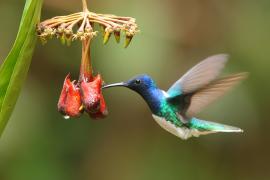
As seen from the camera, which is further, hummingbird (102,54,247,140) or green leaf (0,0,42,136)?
hummingbird (102,54,247,140)

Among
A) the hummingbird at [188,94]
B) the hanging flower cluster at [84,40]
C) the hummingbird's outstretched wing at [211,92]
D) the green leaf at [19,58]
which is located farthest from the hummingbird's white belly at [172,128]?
the green leaf at [19,58]

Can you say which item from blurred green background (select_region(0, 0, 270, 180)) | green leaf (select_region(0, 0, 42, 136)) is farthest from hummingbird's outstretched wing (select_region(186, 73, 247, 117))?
blurred green background (select_region(0, 0, 270, 180))

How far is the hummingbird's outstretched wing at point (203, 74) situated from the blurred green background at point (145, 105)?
2390mm

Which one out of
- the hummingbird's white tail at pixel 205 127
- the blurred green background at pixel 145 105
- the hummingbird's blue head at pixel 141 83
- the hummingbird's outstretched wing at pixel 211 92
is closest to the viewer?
the hummingbird's outstretched wing at pixel 211 92

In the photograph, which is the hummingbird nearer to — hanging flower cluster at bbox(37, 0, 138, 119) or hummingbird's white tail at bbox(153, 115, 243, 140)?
hummingbird's white tail at bbox(153, 115, 243, 140)

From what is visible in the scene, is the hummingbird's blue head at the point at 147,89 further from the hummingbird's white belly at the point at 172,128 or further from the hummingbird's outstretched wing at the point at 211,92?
the hummingbird's outstretched wing at the point at 211,92

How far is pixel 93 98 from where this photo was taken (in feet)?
10.1

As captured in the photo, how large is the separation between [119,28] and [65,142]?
3.75 m

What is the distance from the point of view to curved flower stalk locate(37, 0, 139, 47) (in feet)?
10.1

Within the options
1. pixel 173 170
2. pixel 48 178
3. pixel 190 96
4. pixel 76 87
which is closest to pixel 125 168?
pixel 173 170

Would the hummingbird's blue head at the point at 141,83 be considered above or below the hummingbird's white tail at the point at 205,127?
above

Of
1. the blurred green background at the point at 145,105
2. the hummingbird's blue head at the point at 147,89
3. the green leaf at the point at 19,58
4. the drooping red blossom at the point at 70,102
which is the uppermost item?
the green leaf at the point at 19,58

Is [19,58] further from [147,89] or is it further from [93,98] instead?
[147,89]

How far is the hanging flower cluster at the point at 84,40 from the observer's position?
3076 millimetres
